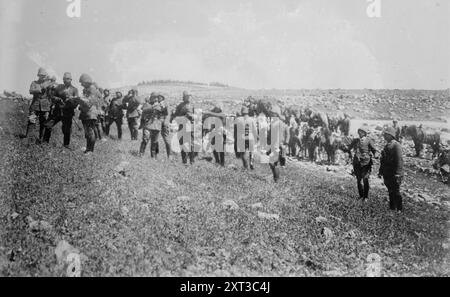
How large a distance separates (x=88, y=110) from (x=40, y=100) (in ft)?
5.18

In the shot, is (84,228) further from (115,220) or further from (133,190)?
(133,190)

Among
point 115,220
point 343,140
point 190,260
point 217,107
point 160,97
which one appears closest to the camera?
point 190,260

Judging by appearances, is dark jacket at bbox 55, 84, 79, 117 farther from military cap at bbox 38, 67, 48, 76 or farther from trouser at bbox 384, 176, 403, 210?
trouser at bbox 384, 176, 403, 210

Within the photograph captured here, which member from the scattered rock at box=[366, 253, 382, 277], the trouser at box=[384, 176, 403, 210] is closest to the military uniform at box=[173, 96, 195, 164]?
the trouser at box=[384, 176, 403, 210]

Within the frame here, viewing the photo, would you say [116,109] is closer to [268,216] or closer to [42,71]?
[42,71]

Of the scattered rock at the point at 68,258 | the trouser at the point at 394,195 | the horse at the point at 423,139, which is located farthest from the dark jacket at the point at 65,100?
the horse at the point at 423,139

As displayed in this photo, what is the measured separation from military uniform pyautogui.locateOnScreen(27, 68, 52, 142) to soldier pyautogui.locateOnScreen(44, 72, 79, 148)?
1.65 ft

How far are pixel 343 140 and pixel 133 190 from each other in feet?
32.6

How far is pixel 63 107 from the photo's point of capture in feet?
31.5

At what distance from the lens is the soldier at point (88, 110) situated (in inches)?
371

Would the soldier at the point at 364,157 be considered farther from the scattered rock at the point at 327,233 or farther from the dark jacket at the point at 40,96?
the dark jacket at the point at 40,96

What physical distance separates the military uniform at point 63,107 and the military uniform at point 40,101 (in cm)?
50
